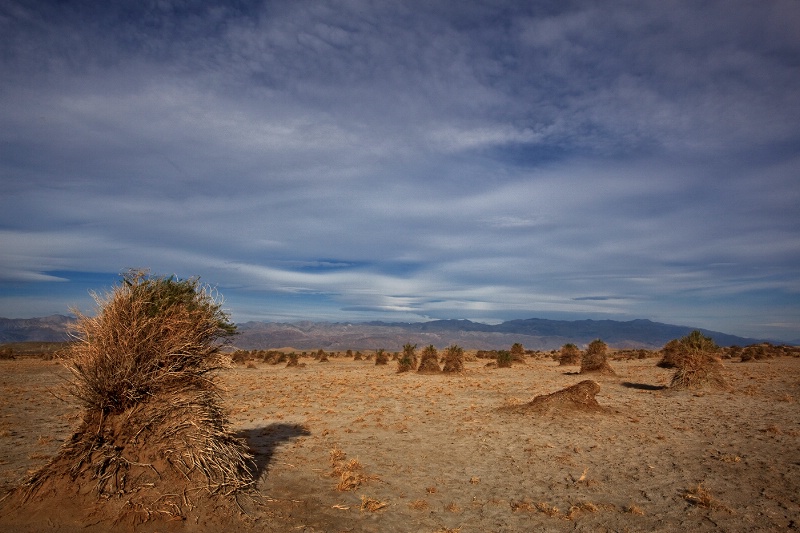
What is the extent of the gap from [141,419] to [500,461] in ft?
24.0

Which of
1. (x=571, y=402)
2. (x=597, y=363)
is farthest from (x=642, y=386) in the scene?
(x=571, y=402)

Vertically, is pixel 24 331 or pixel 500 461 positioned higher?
pixel 500 461

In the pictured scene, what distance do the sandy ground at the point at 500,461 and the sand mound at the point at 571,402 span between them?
44 centimetres

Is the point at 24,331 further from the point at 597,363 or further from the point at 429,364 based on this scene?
the point at 597,363

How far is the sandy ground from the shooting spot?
681 centimetres

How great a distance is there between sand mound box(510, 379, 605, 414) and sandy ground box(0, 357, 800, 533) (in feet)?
1.44

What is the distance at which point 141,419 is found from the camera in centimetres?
662

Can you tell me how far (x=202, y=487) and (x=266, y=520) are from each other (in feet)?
3.54

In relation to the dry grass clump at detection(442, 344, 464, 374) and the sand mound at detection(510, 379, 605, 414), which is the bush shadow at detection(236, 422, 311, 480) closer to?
the sand mound at detection(510, 379, 605, 414)

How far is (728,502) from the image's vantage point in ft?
23.5

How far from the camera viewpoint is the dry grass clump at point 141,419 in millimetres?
6124

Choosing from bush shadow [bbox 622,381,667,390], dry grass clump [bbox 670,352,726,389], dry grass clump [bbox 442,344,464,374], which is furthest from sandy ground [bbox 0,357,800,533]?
dry grass clump [bbox 442,344,464,374]

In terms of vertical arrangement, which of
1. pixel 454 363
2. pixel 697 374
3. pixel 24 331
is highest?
pixel 697 374

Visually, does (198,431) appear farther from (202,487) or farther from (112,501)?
(112,501)
